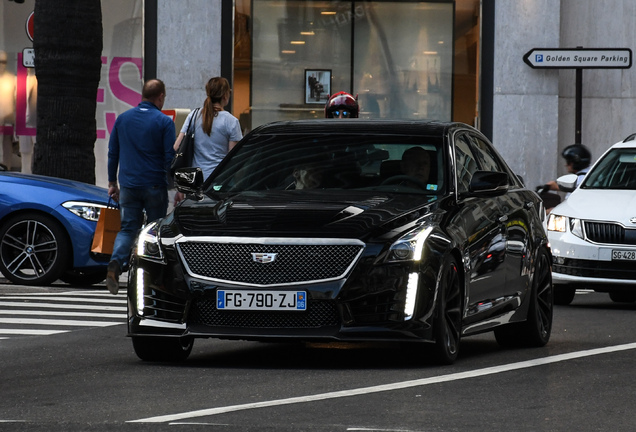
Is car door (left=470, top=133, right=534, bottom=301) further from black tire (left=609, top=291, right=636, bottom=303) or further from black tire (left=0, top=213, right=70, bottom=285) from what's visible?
black tire (left=0, top=213, right=70, bottom=285)

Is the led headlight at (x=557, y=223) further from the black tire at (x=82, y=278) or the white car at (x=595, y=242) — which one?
the black tire at (x=82, y=278)

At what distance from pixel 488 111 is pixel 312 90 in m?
2.85

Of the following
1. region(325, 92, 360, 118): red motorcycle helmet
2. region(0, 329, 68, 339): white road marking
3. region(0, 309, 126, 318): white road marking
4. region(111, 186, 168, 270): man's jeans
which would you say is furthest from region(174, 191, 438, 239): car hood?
region(325, 92, 360, 118): red motorcycle helmet

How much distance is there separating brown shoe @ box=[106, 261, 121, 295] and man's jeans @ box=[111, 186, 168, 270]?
0.08 metres

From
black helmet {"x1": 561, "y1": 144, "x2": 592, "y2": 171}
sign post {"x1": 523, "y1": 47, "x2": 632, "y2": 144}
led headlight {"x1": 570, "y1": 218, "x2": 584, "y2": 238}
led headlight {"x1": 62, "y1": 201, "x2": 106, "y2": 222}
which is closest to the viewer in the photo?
led headlight {"x1": 570, "y1": 218, "x2": 584, "y2": 238}

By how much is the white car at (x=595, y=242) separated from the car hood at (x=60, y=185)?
4.48m

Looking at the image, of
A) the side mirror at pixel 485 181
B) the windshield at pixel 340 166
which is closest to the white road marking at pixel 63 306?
the windshield at pixel 340 166

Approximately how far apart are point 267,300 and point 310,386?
725 mm

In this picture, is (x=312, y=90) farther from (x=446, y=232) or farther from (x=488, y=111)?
(x=446, y=232)

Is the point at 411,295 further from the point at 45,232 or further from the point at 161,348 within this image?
the point at 45,232

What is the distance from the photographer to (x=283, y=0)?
2488cm

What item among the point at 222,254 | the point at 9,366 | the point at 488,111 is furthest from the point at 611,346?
the point at 488,111

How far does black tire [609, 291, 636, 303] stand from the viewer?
15.4 m

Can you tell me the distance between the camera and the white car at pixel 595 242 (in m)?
14.1
